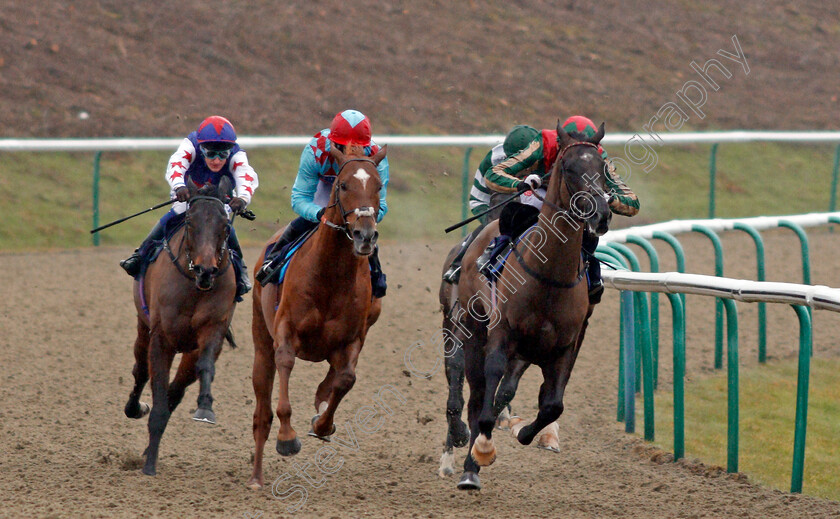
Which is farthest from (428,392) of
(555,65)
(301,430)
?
(555,65)

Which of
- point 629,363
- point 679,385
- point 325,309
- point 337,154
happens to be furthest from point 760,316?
point 337,154

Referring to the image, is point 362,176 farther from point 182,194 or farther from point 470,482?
point 470,482

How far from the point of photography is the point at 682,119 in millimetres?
20016

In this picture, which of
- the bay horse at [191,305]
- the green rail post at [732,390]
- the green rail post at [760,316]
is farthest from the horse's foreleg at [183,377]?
the green rail post at [760,316]

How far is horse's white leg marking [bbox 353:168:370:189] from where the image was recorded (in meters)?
5.36

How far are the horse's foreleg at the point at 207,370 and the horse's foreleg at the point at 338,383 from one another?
0.56 meters

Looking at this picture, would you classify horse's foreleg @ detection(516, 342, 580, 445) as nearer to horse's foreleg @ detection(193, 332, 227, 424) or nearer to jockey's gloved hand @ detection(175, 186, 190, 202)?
horse's foreleg @ detection(193, 332, 227, 424)

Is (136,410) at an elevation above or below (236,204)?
below

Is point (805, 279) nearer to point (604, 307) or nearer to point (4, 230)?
point (604, 307)

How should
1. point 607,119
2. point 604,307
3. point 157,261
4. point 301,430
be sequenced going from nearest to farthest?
1. point 157,261
2. point 301,430
3. point 604,307
4. point 607,119

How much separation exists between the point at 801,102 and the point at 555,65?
4595 millimetres

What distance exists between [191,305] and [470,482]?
70.5 inches

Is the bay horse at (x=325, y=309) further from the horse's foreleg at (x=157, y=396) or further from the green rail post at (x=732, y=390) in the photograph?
the green rail post at (x=732, y=390)

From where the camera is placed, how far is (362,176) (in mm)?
5387
